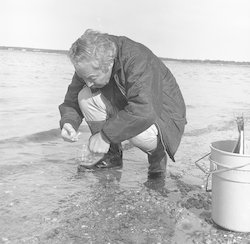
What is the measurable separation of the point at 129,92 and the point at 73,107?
3.44ft

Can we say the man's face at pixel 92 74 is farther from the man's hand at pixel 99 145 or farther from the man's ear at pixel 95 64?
the man's hand at pixel 99 145

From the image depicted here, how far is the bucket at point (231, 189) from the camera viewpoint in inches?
88.3

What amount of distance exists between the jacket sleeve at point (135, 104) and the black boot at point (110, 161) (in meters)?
1.02

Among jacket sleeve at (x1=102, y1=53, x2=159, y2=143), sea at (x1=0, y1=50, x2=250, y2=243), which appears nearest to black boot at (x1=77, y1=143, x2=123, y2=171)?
sea at (x1=0, y1=50, x2=250, y2=243)

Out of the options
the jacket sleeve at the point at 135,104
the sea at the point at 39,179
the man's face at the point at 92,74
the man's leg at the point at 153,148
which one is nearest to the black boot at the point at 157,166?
the man's leg at the point at 153,148

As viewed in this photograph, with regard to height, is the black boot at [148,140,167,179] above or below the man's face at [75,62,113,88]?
below

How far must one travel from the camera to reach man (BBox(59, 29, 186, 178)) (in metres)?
2.83

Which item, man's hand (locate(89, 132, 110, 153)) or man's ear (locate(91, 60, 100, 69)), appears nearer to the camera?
man's ear (locate(91, 60, 100, 69))

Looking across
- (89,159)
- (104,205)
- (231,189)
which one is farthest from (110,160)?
(231,189)

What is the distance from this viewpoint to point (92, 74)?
9.43 ft

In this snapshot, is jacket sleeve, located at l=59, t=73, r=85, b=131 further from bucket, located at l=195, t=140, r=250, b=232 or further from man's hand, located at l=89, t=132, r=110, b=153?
bucket, located at l=195, t=140, r=250, b=232

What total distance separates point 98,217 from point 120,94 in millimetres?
1187

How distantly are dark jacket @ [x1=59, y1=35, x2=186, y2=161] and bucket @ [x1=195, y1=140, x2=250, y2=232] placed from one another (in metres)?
0.71

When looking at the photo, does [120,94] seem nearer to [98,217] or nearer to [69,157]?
[98,217]
